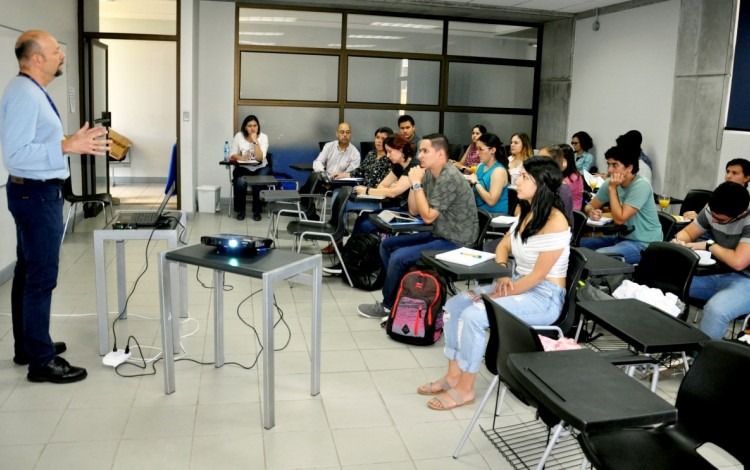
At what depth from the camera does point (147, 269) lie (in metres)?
5.78

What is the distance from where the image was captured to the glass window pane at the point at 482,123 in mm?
10328

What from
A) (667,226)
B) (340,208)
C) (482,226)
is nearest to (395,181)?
(340,208)

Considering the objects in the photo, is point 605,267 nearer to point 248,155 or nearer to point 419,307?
A: point 419,307

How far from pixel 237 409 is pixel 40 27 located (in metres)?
4.81

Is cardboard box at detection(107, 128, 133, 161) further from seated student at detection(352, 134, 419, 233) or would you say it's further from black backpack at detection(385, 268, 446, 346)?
black backpack at detection(385, 268, 446, 346)

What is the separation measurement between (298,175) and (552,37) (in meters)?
4.34

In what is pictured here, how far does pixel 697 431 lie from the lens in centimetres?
214

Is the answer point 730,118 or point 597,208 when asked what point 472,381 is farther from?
point 730,118

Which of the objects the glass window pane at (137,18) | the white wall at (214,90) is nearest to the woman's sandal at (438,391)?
the white wall at (214,90)

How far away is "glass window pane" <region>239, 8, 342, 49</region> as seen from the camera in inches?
367

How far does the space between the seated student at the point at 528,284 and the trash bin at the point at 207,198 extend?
19.6 ft

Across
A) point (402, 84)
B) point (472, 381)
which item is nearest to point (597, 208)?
point (472, 381)

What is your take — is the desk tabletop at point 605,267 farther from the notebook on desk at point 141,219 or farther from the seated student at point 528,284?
the notebook on desk at point 141,219

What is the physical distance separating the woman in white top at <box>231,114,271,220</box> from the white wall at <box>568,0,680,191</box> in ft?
14.6
